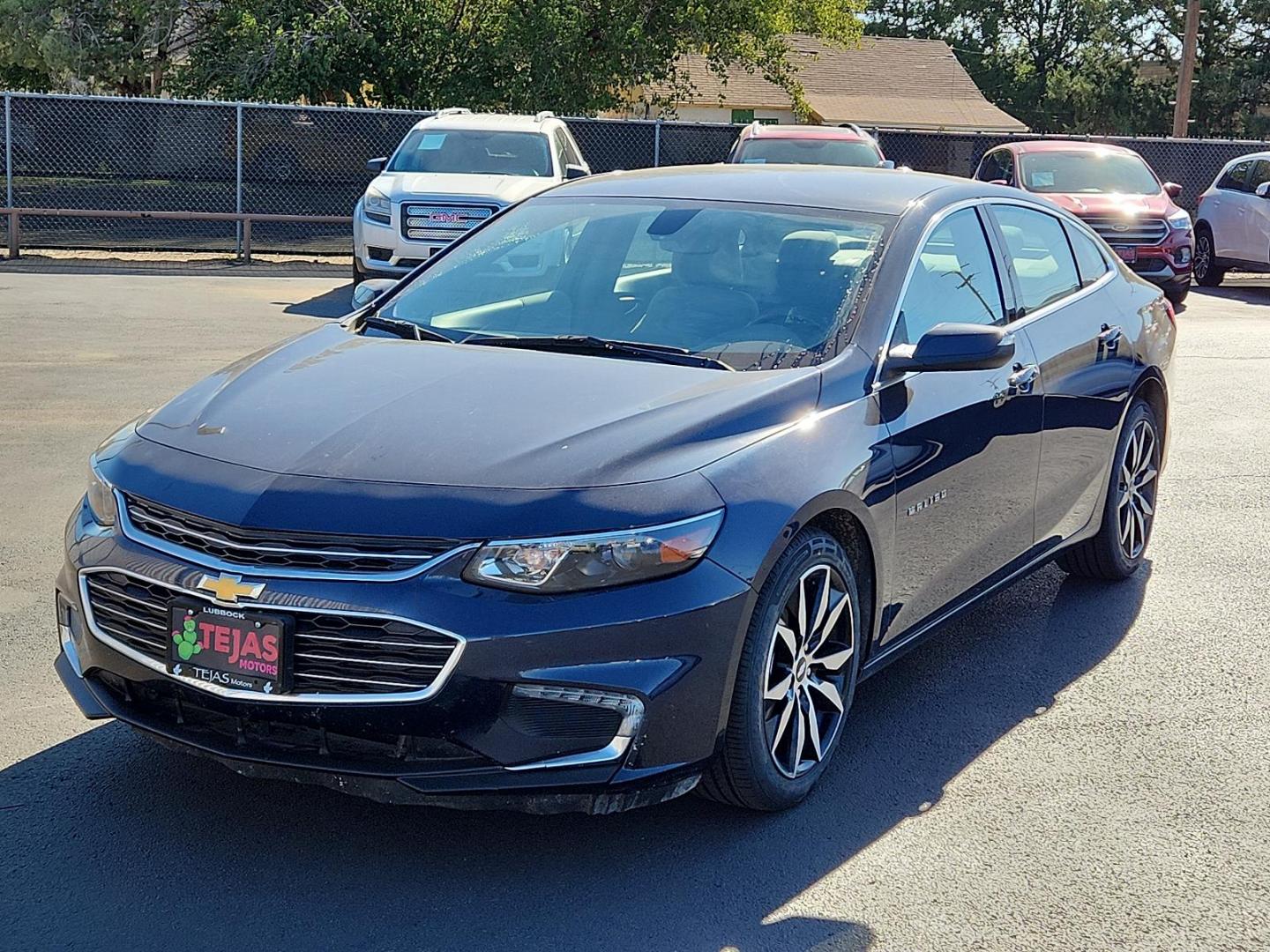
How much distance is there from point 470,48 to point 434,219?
1322 cm

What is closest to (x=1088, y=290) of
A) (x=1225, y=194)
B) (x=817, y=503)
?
(x=817, y=503)

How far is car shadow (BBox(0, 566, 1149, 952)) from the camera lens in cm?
334

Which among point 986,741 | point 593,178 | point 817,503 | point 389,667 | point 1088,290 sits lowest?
point 986,741

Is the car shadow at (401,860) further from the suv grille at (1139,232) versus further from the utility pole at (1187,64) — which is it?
the utility pole at (1187,64)

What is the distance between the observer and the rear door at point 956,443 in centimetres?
442

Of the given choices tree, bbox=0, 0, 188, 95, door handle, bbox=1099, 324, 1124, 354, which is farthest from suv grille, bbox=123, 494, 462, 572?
tree, bbox=0, 0, 188, 95

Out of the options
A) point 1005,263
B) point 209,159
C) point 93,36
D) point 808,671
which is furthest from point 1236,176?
point 93,36

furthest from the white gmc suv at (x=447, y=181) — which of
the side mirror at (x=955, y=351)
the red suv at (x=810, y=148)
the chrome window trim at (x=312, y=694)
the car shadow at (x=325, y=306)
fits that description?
the chrome window trim at (x=312, y=694)

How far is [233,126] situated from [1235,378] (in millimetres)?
13897

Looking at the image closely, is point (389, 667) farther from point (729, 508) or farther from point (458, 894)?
point (729, 508)

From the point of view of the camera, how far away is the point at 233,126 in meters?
20.6

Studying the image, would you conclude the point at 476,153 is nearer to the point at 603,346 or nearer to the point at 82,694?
the point at 603,346

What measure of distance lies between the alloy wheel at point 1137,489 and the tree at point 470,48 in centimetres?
2044

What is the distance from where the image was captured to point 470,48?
2717 centimetres
